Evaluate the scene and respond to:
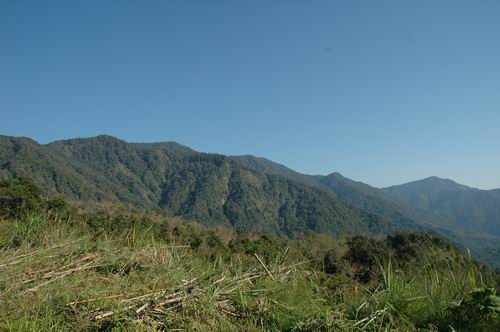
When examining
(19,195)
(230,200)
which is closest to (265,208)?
(230,200)

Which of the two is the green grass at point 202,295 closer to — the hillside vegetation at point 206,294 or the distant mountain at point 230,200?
the hillside vegetation at point 206,294

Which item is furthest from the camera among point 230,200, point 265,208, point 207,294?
point 230,200

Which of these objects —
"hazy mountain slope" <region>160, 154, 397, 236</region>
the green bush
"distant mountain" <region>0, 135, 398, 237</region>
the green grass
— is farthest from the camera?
"hazy mountain slope" <region>160, 154, 397, 236</region>

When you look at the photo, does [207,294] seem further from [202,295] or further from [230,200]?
[230,200]

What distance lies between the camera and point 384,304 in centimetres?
280

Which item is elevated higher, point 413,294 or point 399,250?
point 413,294

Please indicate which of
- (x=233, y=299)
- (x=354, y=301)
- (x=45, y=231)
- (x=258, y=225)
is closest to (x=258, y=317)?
(x=233, y=299)

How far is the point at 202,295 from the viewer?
108 inches

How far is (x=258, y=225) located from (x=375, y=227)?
153 feet

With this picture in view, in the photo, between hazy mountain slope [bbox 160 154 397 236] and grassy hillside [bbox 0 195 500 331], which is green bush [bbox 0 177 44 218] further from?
hazy mountain slope [bbox 160 154 397 236]

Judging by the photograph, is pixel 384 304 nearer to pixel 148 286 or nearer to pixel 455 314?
pixel 455 314

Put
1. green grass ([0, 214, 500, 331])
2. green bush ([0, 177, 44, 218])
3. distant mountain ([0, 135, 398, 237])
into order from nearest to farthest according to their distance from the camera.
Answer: green grass ([0, 214, 500, 331])
green bush ([0, 177, 44, 218])
distant mountain ([0, 135, 398, 237])

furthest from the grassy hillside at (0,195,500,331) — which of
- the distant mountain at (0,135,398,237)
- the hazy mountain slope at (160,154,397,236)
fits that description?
the hazy mountain slope at (160,154,397,236)

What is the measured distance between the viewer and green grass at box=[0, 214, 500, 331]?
2.47m
